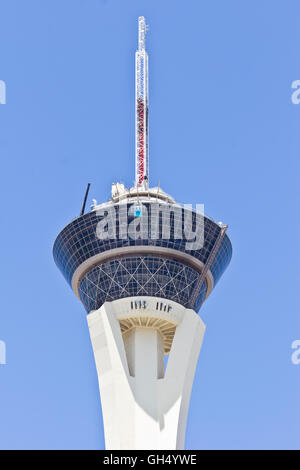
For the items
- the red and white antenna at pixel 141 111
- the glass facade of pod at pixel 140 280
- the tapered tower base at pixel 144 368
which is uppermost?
the red and white antenna at pixel 141 111

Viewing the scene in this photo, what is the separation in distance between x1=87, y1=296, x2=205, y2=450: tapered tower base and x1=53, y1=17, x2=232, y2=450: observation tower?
5.1 inches

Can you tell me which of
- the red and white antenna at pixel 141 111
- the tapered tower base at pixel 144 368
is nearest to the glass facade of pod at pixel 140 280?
the tapered tower base at pixel 144 368

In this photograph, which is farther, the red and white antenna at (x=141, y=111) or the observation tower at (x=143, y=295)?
the red and white antenna at (x=141, y=111)

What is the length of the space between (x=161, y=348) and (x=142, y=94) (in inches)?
1654

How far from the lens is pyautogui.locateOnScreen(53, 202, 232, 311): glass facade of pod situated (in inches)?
4557

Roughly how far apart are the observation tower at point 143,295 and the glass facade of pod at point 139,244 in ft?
0.46

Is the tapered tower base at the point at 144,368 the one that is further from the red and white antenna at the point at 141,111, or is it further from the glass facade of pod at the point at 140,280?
the red and white antenna at the point at 141,111

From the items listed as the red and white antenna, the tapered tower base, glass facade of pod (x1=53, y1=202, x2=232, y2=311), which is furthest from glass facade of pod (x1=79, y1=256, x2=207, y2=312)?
the red and white antenna

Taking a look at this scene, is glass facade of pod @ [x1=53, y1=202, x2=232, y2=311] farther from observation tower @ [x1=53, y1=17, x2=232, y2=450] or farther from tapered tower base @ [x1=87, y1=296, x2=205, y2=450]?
tapered tower base @ [x1=87, y1=296, x2=205, y2=450]

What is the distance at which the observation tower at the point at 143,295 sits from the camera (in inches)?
4259

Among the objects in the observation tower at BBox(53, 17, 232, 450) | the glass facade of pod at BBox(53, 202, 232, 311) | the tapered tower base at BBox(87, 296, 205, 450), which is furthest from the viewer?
the glass facade of pod at BBox(53, 202, 232, 311)

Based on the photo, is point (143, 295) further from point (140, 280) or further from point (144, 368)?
point (144, 368)

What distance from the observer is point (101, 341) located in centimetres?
11181
